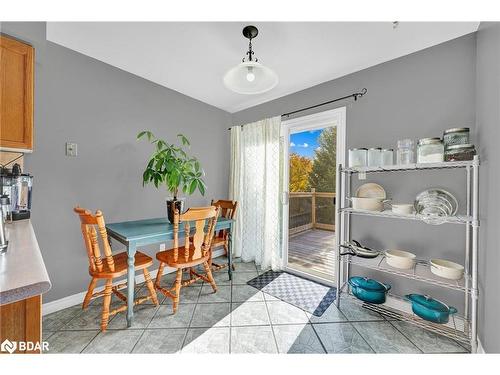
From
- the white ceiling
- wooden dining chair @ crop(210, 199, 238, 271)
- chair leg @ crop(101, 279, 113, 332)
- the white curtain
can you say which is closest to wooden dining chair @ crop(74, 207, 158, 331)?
chair leg @ crop(101, 279, 113, 332)

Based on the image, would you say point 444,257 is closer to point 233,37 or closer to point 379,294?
point 379,294

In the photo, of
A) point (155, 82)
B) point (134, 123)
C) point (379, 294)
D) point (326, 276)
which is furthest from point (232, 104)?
point (379, 294)

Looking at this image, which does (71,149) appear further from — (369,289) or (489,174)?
(489,174)

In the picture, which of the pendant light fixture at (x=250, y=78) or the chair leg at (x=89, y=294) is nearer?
the pendant light fixture at (x=250, y=78)

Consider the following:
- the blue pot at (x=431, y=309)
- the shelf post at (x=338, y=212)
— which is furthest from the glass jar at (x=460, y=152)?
the blue pot at (x=431, y=309)

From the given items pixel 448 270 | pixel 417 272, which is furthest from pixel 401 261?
pixel 448 270

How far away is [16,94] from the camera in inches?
55.5

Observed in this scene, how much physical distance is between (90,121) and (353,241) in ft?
9.76

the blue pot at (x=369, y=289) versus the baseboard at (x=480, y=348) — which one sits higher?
the blue pot at (x=369, y=289)

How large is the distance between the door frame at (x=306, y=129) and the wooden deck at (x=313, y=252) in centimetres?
13

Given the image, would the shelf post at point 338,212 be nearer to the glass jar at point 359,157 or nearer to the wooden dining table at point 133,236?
the glass jar at point 359,157

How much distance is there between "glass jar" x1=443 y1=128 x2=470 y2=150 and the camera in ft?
4.91

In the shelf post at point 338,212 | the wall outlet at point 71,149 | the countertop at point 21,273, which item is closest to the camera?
the countertop at point 21,273

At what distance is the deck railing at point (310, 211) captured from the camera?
315 cm
